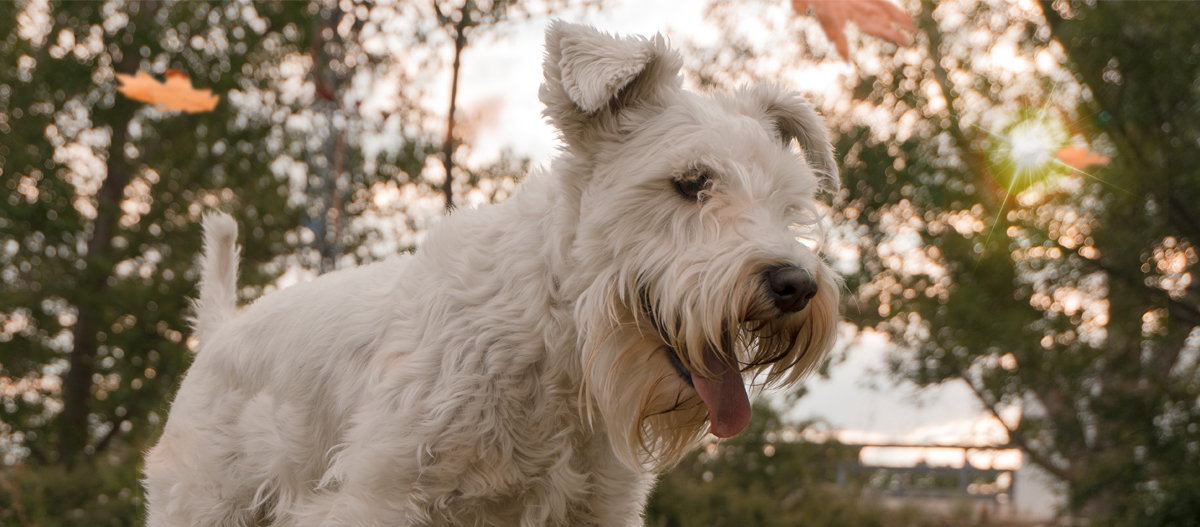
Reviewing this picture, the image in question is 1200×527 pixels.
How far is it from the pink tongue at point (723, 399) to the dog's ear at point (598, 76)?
762 mm

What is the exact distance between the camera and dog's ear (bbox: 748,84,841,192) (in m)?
2.74

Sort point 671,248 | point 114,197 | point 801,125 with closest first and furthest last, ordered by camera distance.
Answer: point 671,248, point 801,125, point 114,197

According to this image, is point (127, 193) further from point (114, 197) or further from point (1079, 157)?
point (1079, 157)

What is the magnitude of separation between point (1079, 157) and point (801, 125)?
6.81 m

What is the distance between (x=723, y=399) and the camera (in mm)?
2309

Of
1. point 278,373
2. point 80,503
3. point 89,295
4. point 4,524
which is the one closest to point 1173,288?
point 278,373

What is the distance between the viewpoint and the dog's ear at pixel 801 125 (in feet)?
9.00

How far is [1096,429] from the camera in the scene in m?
9.20

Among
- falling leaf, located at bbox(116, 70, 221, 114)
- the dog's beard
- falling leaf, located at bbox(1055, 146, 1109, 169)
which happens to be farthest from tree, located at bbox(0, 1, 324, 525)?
the dog's beard

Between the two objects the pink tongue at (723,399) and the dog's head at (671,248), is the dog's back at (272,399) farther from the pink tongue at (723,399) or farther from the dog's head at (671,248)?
the pink tongue at (723,399)

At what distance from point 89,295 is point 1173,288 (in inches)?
593

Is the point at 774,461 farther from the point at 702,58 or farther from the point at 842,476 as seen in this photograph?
the point at 702,58

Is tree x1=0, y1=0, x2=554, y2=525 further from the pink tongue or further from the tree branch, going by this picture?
the pink tongue

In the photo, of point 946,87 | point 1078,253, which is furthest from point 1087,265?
point 946,87
